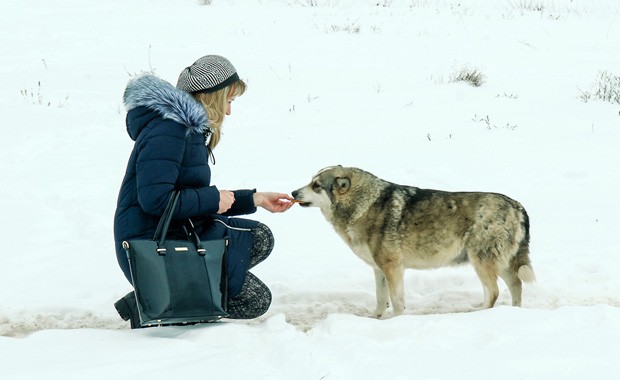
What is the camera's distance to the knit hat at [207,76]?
4.73 meters

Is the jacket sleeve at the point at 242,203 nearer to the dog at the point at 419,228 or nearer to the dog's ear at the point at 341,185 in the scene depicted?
the dog at the point at 419,228

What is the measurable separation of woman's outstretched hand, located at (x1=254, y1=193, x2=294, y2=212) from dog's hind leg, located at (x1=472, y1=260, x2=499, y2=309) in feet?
4.85

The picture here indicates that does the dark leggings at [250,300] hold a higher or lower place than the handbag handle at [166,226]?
lower

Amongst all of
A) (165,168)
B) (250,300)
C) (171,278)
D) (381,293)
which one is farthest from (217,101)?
(381,293)

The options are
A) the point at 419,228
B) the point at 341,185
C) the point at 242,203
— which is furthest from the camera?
the point at 341,185

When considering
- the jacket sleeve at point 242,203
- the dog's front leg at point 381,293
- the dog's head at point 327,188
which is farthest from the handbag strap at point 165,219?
the dog's front leg at point 381,293

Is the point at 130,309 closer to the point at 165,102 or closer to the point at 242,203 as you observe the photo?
the point at 242,203

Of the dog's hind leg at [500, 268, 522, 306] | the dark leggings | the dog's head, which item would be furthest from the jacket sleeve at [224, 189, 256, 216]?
the dog's hind leg at [500, 268, 522, 306]

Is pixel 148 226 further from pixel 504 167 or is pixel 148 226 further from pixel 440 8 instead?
pixel 440 8

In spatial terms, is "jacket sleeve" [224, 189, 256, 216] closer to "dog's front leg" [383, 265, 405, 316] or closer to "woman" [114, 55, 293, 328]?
"woman" [114, 55, 293, 328]

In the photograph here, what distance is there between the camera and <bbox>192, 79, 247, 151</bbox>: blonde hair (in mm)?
4809

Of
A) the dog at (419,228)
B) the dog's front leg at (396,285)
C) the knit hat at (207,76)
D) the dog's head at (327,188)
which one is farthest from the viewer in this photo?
the dog's head at (327,188)

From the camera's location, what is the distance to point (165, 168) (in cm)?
444

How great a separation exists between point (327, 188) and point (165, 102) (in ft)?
5.97
